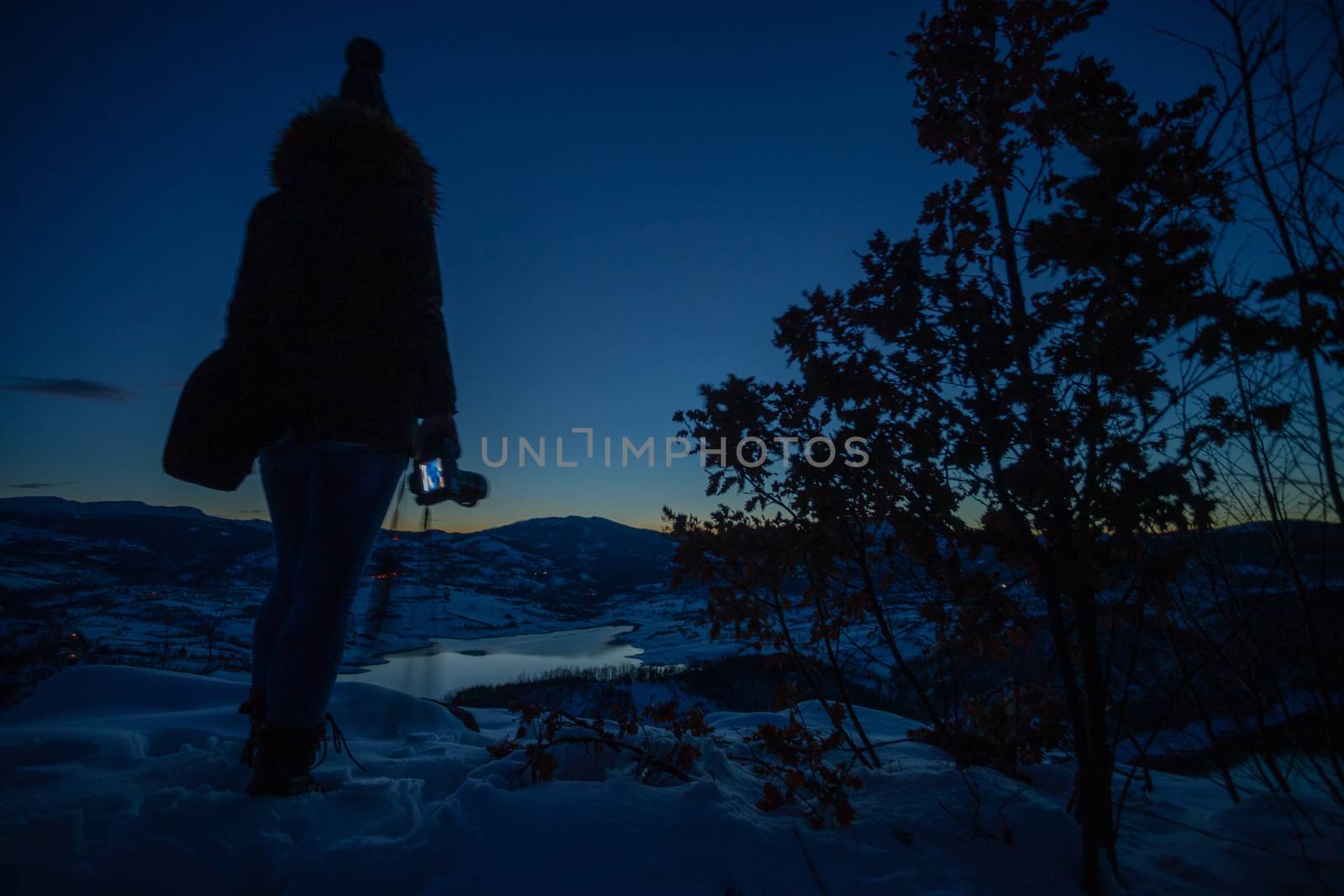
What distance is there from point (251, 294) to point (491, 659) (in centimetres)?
Result: 2063

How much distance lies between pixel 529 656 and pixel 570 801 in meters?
20.7

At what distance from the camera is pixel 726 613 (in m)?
2.48

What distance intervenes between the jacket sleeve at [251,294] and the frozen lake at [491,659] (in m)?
8.50

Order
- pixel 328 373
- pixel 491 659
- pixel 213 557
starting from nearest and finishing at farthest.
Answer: pixel 328 373, pixel 491 659, pixel 213 557

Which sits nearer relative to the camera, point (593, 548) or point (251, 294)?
point (251, 294)

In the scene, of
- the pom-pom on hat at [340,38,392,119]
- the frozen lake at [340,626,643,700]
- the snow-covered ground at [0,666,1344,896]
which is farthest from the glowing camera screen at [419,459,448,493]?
the frozen lake at [340,626,643,700]

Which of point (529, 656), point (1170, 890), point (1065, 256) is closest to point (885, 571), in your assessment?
point (1170, 890)

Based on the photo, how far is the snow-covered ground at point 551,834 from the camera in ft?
3.58

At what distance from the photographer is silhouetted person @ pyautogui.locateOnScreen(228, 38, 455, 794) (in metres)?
1.48

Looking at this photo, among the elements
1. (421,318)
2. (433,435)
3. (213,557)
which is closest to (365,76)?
(421,318)

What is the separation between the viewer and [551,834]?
123 centimetres

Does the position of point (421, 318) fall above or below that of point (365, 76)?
below

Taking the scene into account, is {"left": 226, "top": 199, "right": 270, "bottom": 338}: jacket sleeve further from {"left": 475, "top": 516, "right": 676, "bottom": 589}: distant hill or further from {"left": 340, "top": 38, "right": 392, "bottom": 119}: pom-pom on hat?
{"left": 475, "top": 516, "right": 676, "bottom": 589}: distant hill

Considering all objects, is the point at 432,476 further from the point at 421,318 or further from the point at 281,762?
the point at 281,762
